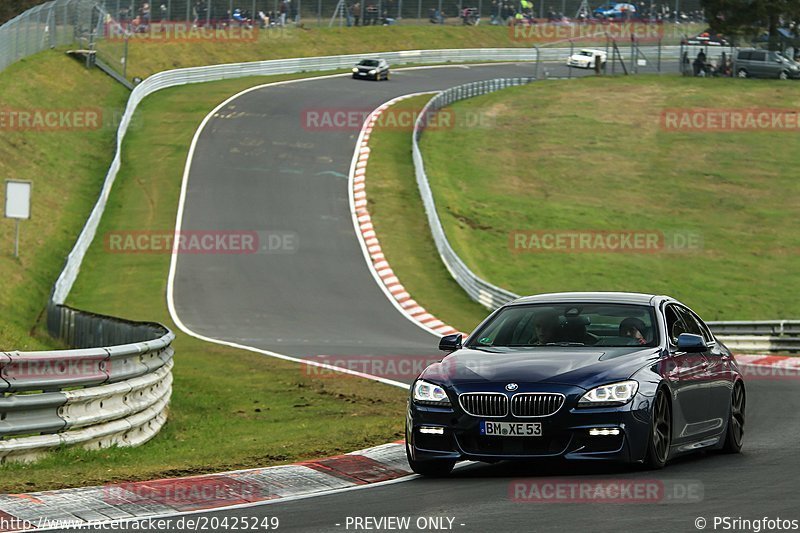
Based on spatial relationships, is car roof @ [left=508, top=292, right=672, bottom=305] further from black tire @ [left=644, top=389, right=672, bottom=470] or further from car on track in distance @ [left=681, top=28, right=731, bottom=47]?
car on track in distance @ [left=681, top=28, right=731, bottom=47]

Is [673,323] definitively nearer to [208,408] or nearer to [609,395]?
[609,395]

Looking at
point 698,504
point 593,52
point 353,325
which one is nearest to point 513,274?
point 353,325

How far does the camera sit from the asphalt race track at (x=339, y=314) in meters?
8.40

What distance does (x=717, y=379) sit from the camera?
11.6 meters

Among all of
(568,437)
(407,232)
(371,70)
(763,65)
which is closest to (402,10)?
(371,70)

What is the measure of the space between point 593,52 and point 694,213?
115 feet

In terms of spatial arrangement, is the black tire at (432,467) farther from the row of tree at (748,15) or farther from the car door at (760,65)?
the row of tree at (748,15)

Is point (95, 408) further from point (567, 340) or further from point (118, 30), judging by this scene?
point (118, 30)

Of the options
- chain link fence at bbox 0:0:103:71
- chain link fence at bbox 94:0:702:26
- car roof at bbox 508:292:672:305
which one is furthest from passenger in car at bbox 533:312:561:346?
chain link fence at bbox 94:0:702:26

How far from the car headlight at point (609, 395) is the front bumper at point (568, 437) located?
0.04 meters

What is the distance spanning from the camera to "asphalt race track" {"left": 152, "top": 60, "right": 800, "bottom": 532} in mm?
8398

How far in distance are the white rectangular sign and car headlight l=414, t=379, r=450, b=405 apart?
23.8 meters

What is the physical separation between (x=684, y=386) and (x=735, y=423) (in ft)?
4.59

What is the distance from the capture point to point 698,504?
28.1 feet
